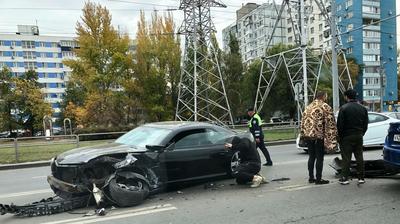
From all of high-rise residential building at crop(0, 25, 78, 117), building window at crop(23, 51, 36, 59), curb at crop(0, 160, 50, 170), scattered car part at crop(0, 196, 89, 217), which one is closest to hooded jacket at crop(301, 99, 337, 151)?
scattered car part at crop(0, 196, 89, 217)

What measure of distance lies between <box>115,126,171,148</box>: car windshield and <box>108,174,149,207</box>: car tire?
843mm

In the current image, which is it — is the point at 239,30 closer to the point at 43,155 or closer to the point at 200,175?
the point at 43,155

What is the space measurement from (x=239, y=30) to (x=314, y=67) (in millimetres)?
79867

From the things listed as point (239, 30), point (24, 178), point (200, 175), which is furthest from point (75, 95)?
point (200, 175)

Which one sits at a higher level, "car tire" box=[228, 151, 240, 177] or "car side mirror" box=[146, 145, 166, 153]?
"car side mirror" box=[146, 145, 166, 153]

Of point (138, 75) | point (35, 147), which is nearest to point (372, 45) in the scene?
point (138, 75)

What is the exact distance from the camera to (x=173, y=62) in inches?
1683

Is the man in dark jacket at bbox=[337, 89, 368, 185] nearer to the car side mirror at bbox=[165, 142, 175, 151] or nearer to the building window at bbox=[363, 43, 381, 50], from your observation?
the car side mirror at bbox=[165, 142, 175, 151]

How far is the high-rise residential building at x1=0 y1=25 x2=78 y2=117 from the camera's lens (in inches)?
3907

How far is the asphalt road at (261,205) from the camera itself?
18.6 feet

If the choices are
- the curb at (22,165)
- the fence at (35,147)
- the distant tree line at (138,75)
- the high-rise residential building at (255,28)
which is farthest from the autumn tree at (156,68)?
the high-rise residential building at (255,28)

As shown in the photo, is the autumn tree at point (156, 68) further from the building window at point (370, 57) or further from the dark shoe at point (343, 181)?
the building window at point (370, 57)

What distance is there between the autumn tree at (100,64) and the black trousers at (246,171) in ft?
104

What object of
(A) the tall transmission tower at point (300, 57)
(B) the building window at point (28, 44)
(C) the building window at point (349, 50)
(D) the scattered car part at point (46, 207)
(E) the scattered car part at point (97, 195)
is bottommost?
(D) the scattered car part at point (46, 207)
